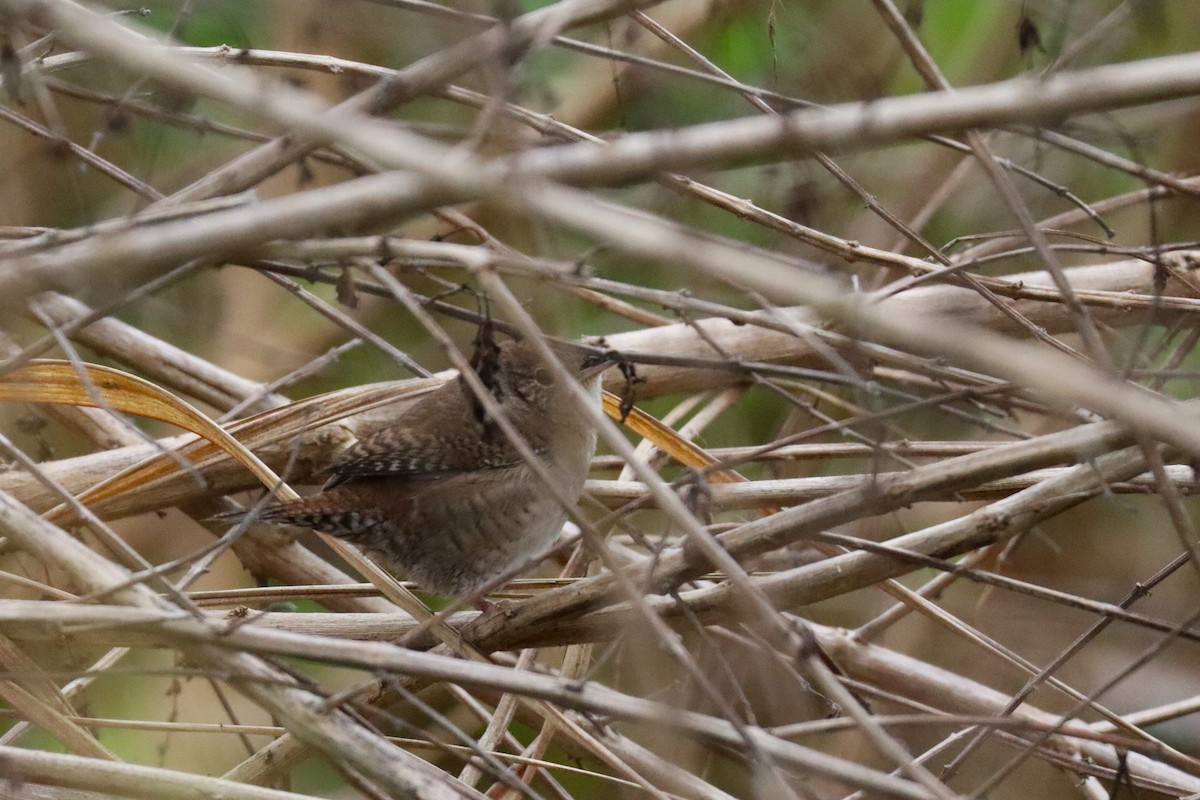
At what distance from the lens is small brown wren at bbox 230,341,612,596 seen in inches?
121

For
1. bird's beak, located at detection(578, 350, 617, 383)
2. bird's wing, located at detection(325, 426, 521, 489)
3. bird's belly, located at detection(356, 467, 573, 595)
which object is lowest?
bird's belly, located at detection(356, 467, 573, 595)

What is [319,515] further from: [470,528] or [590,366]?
[590,366]

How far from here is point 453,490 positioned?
319 centimetres

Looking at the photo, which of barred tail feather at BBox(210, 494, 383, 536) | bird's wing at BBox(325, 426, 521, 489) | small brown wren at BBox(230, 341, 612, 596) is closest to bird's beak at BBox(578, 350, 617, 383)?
small brown wren at BBox(230, 341, 612, 596)

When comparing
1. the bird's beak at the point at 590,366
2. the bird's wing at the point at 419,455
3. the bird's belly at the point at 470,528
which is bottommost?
the bird's belly at the point at 470,528

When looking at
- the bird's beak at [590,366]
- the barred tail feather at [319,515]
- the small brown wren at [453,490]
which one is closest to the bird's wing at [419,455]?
the small brown wren at [453,490]

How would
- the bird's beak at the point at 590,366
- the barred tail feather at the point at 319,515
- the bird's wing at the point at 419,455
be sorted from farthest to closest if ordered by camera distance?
the bird's wing at the point at 419,455 < the bird's beak at the point at 590,366 < the barred tail feather at the point at 319,515

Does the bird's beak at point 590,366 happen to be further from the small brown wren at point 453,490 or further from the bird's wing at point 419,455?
the bird's wing at point 419,455

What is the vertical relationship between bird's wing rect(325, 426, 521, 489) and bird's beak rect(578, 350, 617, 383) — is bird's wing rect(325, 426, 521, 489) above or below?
below

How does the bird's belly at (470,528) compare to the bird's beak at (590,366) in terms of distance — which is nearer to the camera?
the bird's beak at (590,366)

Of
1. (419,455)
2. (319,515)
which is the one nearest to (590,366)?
(419,455)

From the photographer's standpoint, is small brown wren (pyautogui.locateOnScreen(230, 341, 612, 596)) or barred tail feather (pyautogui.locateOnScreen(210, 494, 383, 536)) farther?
small brown wren (pyautogui.locateOnScreen(230, 341, 612, 596))

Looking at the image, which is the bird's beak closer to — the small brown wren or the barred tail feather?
the small brown wren

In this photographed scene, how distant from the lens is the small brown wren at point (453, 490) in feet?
10.1
